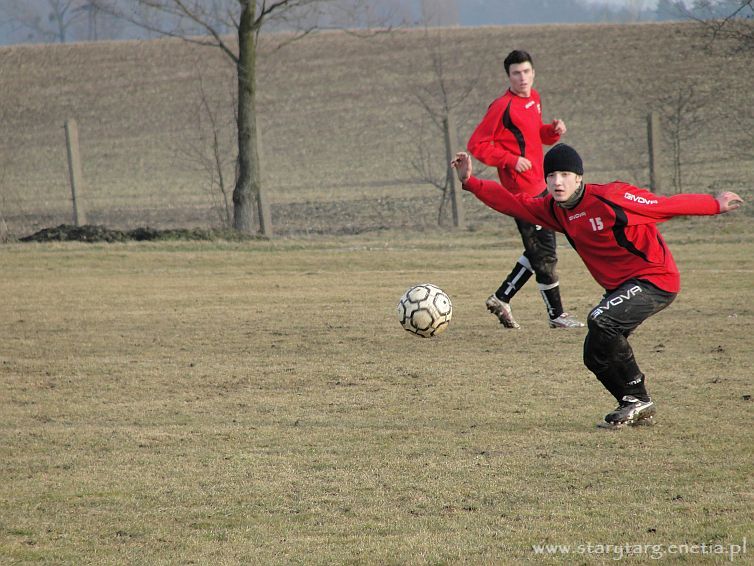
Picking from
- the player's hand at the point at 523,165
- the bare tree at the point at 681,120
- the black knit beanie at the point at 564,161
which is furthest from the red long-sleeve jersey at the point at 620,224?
the bare tree at the point at 681,120

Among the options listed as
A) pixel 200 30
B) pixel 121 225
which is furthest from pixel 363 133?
pixel 200 30

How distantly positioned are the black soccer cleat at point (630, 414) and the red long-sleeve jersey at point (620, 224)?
0.71 m

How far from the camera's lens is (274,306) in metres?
11.9

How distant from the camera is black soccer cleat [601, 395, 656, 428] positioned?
639 centimetres

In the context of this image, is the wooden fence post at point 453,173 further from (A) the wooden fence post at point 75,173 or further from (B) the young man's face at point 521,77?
(B) the young man's face at point 521,77

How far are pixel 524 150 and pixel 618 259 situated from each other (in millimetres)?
3283

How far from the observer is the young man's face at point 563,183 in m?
6.37

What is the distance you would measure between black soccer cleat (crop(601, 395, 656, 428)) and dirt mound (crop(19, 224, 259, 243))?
12.7 meters

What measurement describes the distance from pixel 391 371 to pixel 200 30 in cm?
1493

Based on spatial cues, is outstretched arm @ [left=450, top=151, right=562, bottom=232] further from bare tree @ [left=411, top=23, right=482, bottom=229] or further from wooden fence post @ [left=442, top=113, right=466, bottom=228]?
bare tree @ [left=411, top=23, right=482, bottom=229]

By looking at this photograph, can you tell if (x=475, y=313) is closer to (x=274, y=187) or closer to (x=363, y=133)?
(x=274, y=187)

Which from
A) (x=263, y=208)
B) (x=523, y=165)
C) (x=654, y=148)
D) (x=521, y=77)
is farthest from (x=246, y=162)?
(x=523, y=165)

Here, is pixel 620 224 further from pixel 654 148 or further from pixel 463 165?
pixel 654 148

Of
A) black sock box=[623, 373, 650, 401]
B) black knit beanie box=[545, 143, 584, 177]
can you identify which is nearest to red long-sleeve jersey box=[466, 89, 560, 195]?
black knit beanie box=[545, 143, 584, 177]
